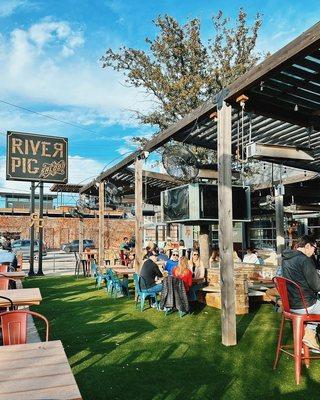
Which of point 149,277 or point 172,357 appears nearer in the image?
point 172,357

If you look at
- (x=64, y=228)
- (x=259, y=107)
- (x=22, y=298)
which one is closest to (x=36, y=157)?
(x=22, y=298)

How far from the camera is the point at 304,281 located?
416 centimetres

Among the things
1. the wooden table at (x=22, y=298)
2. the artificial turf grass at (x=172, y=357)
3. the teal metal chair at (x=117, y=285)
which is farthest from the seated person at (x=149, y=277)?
the wooden table at (x=22, y=298)

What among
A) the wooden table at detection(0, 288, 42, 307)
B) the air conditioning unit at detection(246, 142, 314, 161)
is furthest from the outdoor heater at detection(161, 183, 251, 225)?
the wooden table at detection(0, 288, 42, 307)

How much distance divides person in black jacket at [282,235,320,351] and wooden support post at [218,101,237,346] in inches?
37.0

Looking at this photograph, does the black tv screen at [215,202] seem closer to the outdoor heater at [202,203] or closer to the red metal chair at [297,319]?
the outdoor heater at [202,203]

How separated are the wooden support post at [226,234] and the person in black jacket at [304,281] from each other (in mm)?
939

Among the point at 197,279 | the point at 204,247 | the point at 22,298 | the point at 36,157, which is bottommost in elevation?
the point at 197,279

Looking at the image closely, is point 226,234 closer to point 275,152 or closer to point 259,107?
point 275,152

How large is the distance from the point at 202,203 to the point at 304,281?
3140 millimetres

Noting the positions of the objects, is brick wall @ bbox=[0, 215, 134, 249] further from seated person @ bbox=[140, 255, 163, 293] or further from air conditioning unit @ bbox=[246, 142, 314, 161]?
air conditioning unit @ bbox=[246, 142, 314, 161]

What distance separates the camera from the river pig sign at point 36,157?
15.8 metres

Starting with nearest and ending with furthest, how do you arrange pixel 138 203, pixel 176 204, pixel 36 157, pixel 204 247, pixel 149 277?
pixel 176 204 < pixel 149 277 < pixel 138 203 < pixel 204 247 < pixel 36 157

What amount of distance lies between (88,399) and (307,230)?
1488 cm
